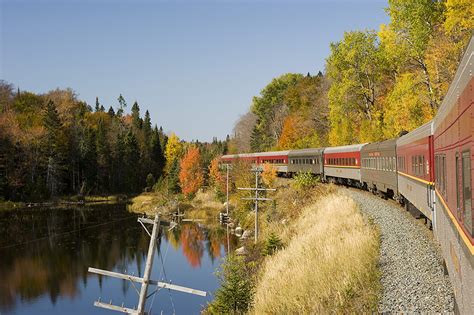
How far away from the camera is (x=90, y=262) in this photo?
32844 millimetres

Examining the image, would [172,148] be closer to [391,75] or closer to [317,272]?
[391,75]

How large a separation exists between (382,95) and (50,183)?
4925 cm

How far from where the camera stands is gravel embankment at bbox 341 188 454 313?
29.1 feet

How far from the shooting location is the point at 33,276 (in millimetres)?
29703

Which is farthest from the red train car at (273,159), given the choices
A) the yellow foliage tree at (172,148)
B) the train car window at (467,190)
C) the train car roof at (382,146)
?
the yellow foliage tree at (172,148)

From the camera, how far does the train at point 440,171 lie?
15.4ft

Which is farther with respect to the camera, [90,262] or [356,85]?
[356,85]

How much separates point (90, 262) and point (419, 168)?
81.9 feet

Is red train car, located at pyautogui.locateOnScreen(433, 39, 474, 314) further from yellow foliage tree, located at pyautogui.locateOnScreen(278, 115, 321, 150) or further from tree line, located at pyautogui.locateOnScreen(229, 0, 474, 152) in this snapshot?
yellow foliage tree, located at pyautogui.locateOnScreen(278, 115, 321, 150)

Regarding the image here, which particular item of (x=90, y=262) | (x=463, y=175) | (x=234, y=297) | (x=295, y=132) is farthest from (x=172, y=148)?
(x=463, y=175)

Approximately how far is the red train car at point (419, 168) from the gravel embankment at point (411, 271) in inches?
34.0

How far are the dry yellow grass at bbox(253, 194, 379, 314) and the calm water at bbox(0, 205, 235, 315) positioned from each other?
891cm

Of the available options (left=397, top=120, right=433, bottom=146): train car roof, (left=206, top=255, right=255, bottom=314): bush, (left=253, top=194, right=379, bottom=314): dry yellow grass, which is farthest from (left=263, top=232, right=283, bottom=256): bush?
(left=397, top=120, right=433, bottom=146): train car roof

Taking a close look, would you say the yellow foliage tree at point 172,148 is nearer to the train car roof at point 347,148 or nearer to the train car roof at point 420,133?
the train car roof at point 347,148
